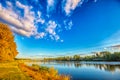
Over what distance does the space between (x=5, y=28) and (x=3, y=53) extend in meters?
7.58

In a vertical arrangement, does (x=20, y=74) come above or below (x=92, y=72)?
above

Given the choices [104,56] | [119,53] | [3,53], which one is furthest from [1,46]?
[104,56]

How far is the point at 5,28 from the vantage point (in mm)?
41156

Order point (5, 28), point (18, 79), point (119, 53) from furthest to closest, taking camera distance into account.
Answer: point (119, 53) → point (5, 28) → point (18, 79)

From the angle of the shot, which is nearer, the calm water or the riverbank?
the riverbank

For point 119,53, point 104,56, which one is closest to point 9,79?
point 119,53

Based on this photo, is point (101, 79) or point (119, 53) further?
point (119, 53)

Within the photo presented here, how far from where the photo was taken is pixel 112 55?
146 m

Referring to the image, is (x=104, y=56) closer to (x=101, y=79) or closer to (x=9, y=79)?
(x=101, y=79)

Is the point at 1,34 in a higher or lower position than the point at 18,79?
higher

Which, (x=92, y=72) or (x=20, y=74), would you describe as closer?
(x=20, y=74)

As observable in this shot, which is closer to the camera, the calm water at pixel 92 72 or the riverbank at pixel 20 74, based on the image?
the riverbank at pixel 20 74

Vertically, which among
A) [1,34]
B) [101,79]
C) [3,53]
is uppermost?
[1,34]

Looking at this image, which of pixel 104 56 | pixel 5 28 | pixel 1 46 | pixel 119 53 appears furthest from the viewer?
pixel 104 56
